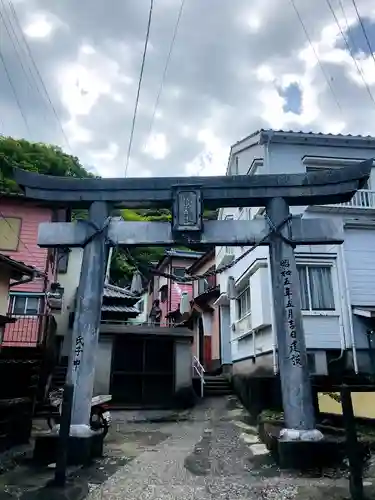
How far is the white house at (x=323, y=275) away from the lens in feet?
42.9

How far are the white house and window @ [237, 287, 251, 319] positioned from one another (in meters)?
0.08

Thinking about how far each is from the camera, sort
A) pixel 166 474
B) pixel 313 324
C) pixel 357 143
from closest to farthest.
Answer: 1. pixel 166 474
2. pixel 313 324
3. pixel 357 143

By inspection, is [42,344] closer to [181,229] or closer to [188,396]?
[188,396]

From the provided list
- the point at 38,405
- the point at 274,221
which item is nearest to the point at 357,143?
the point at 274,221

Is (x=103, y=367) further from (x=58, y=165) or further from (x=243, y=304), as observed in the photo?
(x=58, y=165)

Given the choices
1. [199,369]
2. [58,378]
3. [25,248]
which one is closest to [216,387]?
[199,369]

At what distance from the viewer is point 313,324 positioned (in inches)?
521

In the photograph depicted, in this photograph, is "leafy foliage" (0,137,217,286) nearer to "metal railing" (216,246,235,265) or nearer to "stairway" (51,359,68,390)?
"metal railing" (216,246,235,265)

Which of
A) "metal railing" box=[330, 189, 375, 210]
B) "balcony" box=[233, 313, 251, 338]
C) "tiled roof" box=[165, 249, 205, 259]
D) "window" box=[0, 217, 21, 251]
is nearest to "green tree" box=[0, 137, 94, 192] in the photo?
"tiled roof" box=[165, 249, 205, 259]

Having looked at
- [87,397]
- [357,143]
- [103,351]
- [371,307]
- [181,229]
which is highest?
[357,143]

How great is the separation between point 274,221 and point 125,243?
3.39m

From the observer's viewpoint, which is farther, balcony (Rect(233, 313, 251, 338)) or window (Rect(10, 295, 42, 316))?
window (Rect(10, 295, 42, 316))

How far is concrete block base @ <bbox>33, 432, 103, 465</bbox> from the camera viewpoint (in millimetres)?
7059

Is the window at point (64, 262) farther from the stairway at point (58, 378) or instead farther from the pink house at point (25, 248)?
the stairway at point (58, 378)
